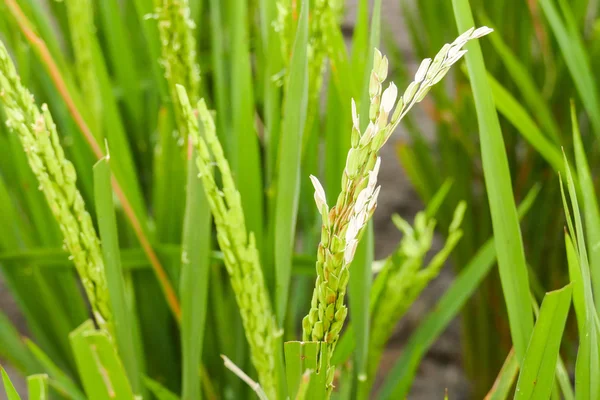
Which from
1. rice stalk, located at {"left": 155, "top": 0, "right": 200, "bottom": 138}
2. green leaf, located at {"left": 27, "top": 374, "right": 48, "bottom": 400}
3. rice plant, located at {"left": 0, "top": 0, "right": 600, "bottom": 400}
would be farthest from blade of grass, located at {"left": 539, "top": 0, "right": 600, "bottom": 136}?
green leaf, located at {"left": 27, "top": 374, "right": 48, "bottom": 400}

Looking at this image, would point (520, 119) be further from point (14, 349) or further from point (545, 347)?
point (14, 349)

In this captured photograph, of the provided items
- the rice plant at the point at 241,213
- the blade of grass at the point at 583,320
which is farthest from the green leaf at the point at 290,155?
the blade of grass at the point at 583,320

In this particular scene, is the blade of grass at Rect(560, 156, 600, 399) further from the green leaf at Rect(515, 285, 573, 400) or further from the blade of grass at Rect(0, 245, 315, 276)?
the blade of grass at Rect(0, 245, 315, 276)

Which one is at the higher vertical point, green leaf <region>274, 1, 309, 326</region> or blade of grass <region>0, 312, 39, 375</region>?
green leaf <region>274, 1, 309, 326</region>

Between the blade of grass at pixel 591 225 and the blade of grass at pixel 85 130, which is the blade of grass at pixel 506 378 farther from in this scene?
the blade of grass at pixel 85 130

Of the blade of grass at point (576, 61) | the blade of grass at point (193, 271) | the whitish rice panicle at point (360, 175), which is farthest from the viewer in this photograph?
the blade of grass at point (576, 61)

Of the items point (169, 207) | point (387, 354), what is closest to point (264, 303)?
point (169, 207)

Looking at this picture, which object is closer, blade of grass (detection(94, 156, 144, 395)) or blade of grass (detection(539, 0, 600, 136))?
blade of grass (detection(94, 156, 144, 395))
